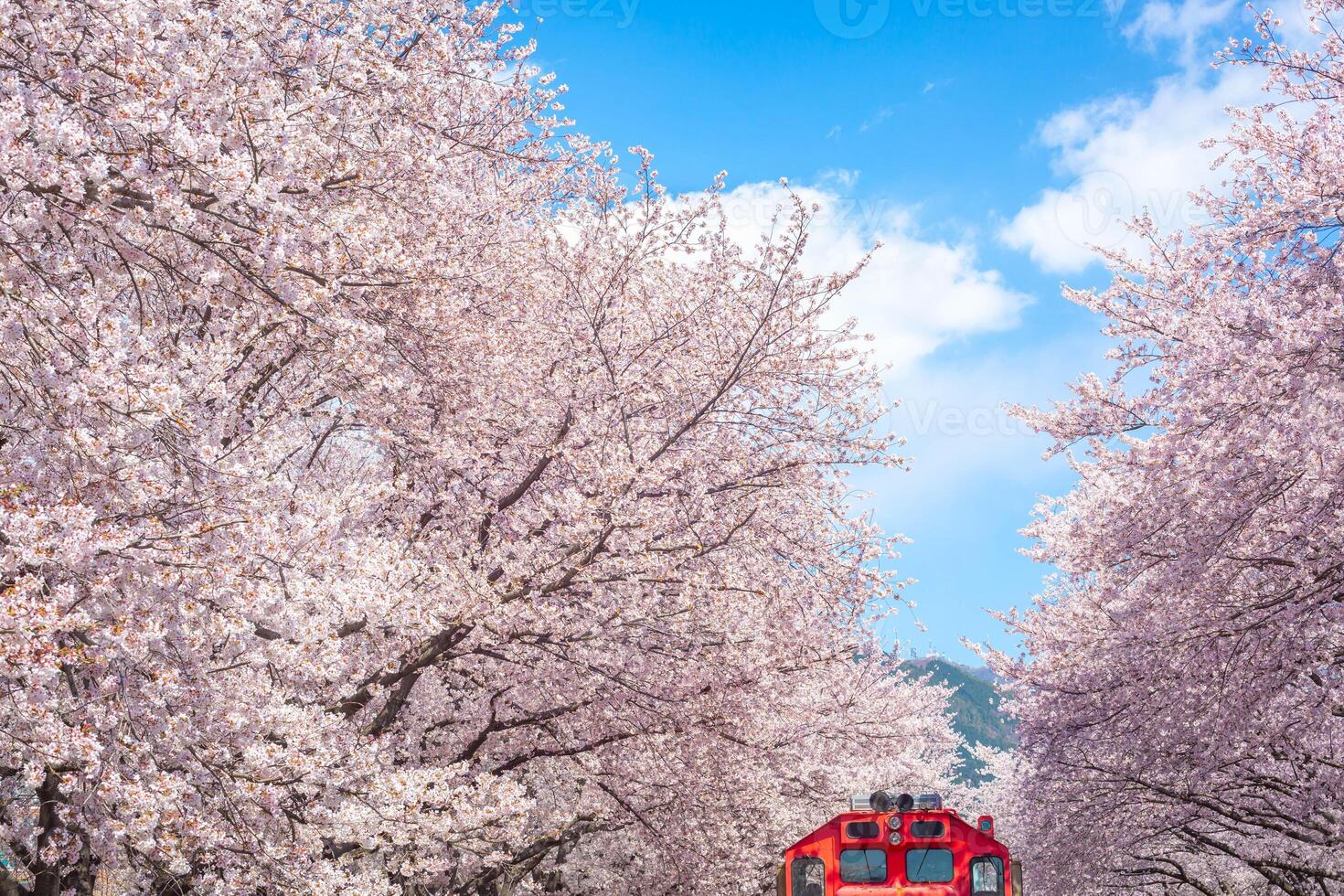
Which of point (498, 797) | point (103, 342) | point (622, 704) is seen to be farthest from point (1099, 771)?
point (103, 342)

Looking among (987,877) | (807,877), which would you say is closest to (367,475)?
(807,877)

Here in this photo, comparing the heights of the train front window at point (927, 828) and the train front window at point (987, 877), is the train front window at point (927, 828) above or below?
above

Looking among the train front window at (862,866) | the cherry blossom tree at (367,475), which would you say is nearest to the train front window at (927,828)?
the train front window at (862,866)

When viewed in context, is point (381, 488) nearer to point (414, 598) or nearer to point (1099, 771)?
point (414, 598)

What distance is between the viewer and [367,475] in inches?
588

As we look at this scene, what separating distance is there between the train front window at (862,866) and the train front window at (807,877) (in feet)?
0.82

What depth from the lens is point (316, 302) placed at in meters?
7.03

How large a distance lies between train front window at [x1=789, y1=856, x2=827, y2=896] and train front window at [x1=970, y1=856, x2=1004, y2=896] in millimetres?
1701

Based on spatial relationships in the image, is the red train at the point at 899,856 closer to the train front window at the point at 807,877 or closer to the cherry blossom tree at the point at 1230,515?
the train front window at the point at 807,877

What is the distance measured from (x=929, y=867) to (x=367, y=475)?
875 centimetres

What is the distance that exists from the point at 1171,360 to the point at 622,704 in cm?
862

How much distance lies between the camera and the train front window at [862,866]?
12.5 metres

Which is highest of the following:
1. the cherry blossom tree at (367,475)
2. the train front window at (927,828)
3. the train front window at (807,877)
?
the cherry blossom tree at (367,475)

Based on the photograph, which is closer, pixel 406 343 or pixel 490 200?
pixel 406 343
